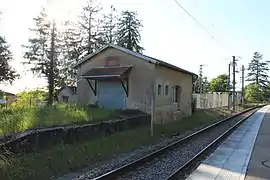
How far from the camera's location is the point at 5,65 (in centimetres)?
3678

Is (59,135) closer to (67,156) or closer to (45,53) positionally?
(67,156)

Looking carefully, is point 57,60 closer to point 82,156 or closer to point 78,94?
point 78,94

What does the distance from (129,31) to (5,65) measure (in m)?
29.1

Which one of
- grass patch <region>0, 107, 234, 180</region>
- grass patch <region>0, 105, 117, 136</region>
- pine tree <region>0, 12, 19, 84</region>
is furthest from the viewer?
pine tree <region>0, 12, 19, 84</region>

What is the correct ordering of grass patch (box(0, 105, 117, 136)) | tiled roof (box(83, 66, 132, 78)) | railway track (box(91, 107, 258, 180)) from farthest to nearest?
tiled roof (box(83, 66, 132, 78)) → grass patch (box(0, 105, 117, 136)) → railway track (box(91, 107, 258, 180))

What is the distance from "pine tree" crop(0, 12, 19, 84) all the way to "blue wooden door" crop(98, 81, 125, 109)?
17.3 metres

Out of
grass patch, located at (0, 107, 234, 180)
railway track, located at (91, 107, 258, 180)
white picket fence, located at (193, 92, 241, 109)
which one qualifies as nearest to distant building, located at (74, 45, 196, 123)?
grass patch, located at (0, 107, 234, 180)

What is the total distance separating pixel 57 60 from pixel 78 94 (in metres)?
22.3

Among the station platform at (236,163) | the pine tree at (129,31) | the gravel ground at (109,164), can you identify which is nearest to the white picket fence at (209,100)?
the pine tree at (129,31)

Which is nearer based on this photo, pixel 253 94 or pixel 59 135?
pixel 59 135

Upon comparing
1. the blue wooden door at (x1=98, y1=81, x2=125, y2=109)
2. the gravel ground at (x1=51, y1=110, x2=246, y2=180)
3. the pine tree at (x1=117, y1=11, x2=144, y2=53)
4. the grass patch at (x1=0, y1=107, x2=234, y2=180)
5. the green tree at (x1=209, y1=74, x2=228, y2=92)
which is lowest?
the gravel ground at (x1=51, y1=110, x2=246, y2=180)

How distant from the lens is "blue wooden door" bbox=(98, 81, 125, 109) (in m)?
22.5

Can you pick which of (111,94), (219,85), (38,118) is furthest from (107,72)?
(219,85)

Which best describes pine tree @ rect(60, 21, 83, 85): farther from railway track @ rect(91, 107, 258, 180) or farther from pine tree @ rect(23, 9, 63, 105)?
railway track @ rect(91, 107, 258, 180)
